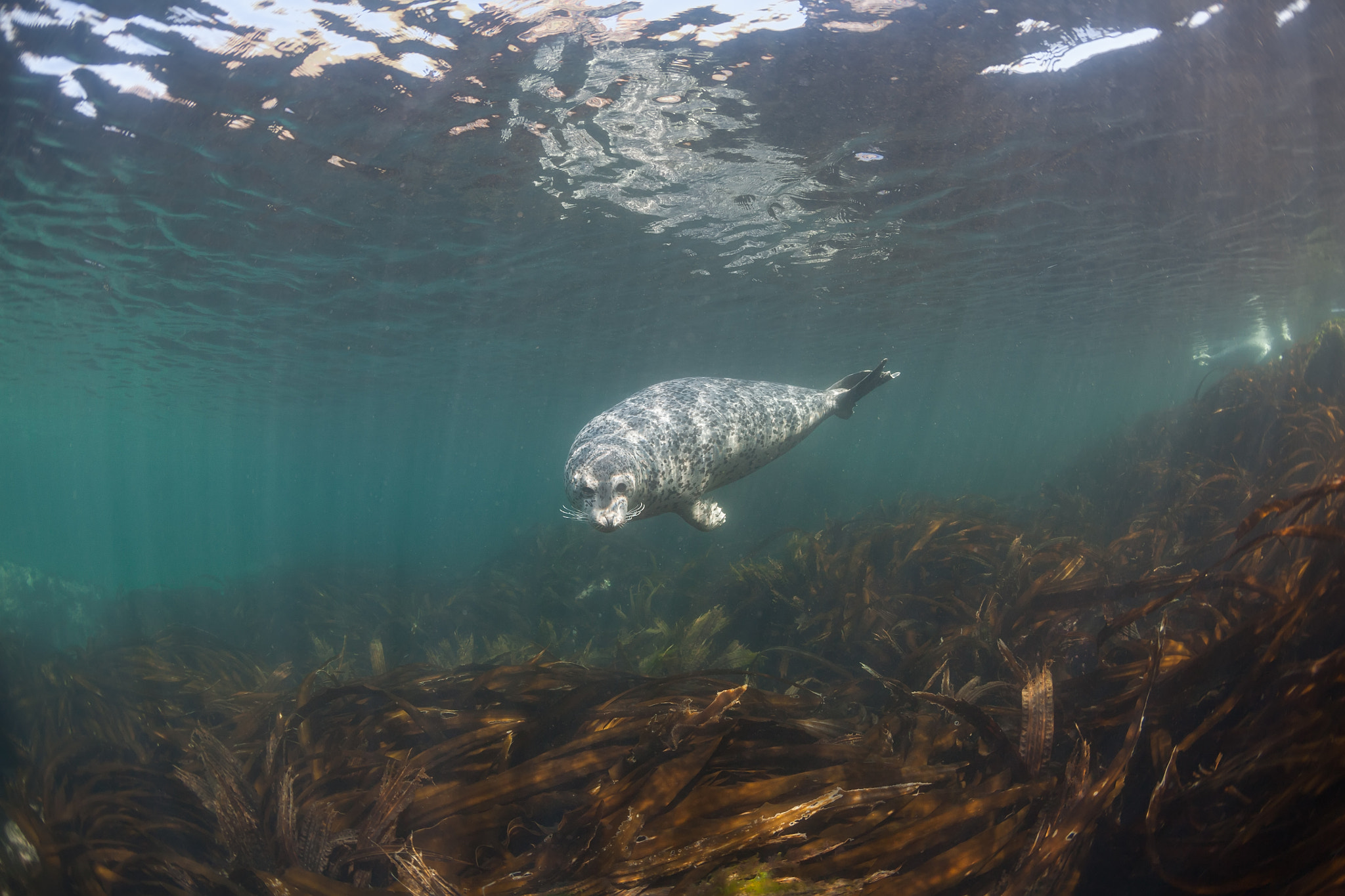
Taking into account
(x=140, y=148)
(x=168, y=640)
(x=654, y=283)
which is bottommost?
(x=168, y=640)

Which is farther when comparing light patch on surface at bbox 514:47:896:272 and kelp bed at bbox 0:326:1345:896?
light patch on surface at bbox 514:47:896:272

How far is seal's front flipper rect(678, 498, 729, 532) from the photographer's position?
499 cm

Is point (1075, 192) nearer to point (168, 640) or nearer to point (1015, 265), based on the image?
point (1015, 265)

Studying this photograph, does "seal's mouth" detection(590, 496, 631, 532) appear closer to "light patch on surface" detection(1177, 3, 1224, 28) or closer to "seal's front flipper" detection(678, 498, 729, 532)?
"seal's front flipper" detection(678, 498, 729, 532)

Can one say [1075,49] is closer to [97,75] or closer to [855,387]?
[855,387]

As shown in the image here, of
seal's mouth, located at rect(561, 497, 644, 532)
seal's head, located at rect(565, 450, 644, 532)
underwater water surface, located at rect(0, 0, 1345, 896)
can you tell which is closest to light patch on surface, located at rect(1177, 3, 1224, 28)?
underwater water surface, located at rect(0, 0, 1345, 896)

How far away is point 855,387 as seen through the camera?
686 cm

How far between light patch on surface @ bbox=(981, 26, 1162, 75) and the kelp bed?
184 inches

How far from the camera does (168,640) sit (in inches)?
304

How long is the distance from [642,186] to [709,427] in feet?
17.5

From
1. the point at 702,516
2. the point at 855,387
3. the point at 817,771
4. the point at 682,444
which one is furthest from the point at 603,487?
the point at 855,387

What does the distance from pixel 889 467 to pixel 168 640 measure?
34.6 metres

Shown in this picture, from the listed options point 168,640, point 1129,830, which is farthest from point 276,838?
point 168,640

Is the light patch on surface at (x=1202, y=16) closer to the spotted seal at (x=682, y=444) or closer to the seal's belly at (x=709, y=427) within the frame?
the spotted seal at (x=682, y=444)
